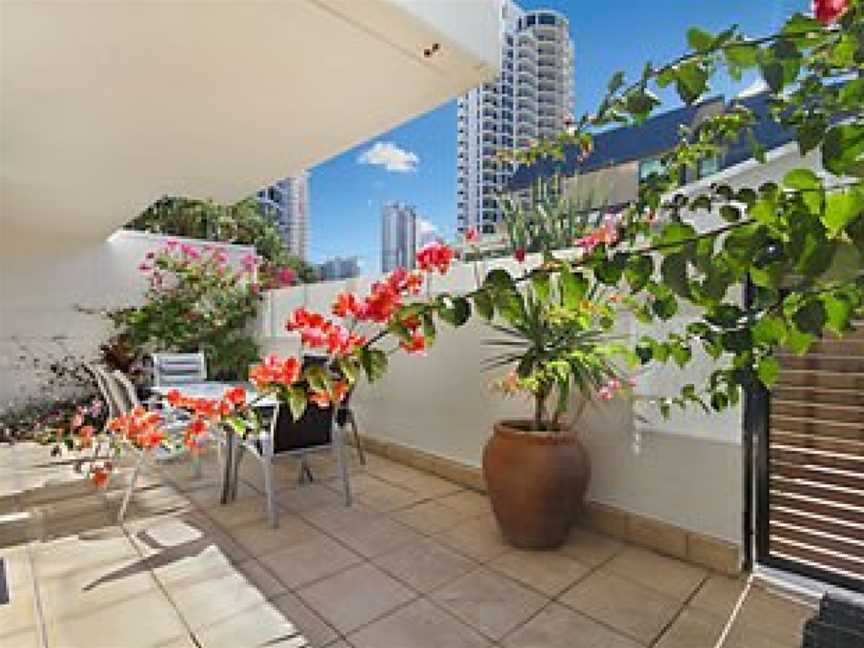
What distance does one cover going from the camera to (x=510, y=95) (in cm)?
→ 298

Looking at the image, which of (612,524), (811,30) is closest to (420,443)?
(612,524)

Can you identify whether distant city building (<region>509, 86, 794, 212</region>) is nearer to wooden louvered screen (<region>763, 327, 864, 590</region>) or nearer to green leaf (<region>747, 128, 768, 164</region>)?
green leaf (<region>747, 128, 768, 164</region>)

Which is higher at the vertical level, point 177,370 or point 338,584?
point 177,370

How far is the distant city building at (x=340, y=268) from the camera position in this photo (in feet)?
17.0

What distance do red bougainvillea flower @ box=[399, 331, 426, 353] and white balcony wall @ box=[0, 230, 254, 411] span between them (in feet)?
21.9

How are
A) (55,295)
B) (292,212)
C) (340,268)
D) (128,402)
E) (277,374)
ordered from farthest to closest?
(292,212) < (55,295) < (340,268) < (128,402) < (277,374)

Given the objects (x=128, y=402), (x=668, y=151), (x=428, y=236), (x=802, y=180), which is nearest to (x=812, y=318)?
(x=802, y=180)

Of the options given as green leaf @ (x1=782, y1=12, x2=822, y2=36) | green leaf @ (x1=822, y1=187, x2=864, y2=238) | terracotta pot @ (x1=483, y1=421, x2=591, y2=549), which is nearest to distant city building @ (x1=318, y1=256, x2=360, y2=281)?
terracotta pot @ (x1=483, y1=421, x2=591, y2=549)

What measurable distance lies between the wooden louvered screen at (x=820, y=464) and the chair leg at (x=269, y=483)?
8.71 ft

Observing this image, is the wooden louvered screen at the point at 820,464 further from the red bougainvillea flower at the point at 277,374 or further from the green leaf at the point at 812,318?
the red bougainvillea flower at the point at 277,374

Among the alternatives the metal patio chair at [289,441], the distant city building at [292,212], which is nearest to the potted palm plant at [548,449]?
the metal patio chair at [289,441]

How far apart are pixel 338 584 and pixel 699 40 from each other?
2.47 m

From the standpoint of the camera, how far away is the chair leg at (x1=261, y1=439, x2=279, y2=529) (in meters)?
2.96

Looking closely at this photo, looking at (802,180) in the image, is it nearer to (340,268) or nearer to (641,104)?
(641,104)
